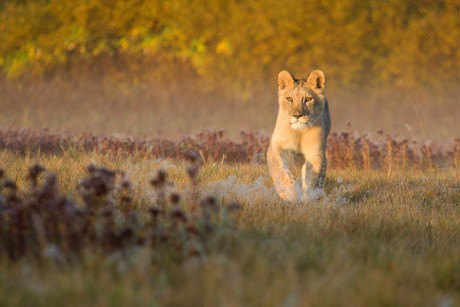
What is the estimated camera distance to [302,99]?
7.36 meters

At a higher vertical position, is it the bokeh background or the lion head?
the bokeh background

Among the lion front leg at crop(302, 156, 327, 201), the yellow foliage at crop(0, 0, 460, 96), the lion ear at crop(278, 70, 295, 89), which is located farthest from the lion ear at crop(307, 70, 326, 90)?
the yellow foliage at crop(0, 0, 460, 96)

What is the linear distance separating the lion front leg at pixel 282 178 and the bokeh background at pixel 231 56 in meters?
9.20

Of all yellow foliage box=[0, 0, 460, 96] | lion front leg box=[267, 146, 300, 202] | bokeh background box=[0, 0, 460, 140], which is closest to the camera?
lion front leg box=[267, 146, 300, 202]

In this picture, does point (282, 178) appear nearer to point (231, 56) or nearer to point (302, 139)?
point (302, 139)

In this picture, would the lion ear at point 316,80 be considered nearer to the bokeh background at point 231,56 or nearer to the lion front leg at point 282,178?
the lion front leg at point 282,178

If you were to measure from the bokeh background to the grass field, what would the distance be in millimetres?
10602

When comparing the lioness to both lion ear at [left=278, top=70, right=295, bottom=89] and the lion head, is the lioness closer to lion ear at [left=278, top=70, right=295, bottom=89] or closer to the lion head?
the lion head

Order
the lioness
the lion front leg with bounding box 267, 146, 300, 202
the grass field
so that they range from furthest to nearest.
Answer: the lioness
the lion front leg with bounding box 267, 146, 300, 202
the grass field

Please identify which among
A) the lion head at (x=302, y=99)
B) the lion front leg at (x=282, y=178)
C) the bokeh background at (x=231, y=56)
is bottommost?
the lion front leg at (x=282, y=178)

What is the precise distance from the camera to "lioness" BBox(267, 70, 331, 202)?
718 centimetres

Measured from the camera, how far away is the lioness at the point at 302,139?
718 cm

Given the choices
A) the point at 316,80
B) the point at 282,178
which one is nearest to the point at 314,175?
the point at 282,178

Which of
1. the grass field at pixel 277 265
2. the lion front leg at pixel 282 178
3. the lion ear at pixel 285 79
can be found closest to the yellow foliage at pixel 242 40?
the lion ear at pixel 285 79
